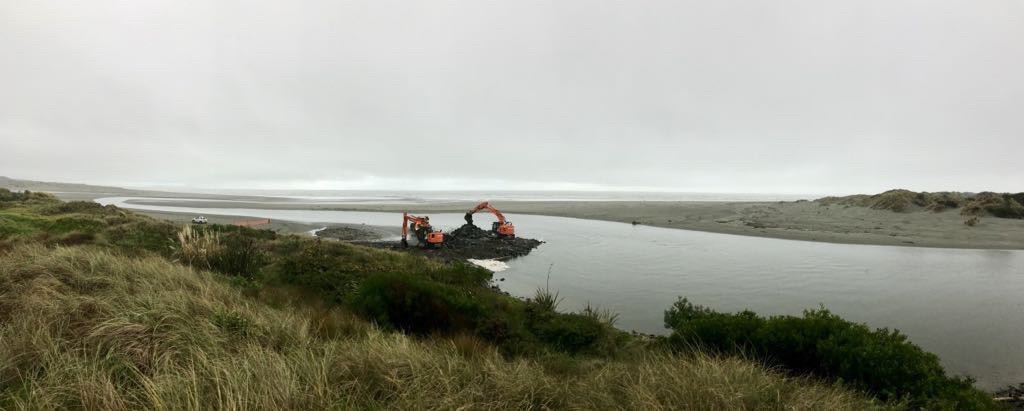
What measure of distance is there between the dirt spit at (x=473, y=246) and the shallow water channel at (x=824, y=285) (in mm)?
1146

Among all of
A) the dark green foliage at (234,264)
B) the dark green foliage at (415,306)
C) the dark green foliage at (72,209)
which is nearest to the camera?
the dark green foliage at (415,306)

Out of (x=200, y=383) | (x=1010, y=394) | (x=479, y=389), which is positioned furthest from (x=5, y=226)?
(x=1010, y=394)

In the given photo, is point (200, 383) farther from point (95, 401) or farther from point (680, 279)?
point (680, 279)

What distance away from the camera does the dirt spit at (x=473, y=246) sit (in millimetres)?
24078

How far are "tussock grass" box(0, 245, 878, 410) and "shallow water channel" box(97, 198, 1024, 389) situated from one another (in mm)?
7076

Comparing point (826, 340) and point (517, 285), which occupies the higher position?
point (826, 340)

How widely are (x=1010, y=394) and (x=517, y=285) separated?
1262cm

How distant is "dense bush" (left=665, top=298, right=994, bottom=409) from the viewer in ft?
17.3

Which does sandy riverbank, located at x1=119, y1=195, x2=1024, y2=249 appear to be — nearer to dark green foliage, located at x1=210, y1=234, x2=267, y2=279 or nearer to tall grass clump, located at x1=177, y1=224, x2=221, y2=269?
dark green foliage, located at x1=210, y1=234, x2=267, y2=279

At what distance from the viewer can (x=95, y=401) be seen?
11.6ft

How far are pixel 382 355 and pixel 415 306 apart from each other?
3.70m

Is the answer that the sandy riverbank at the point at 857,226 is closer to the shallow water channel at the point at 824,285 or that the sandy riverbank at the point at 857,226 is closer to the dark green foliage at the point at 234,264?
the shallow water channel at the point at 824,285

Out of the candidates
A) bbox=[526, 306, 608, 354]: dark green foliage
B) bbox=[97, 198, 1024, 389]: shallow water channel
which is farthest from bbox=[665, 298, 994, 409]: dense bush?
bbox=[97, 198, 1024, 389]: shallow water channel

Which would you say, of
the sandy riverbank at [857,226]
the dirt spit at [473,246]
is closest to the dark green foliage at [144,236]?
the dirt spit at [473,246]
